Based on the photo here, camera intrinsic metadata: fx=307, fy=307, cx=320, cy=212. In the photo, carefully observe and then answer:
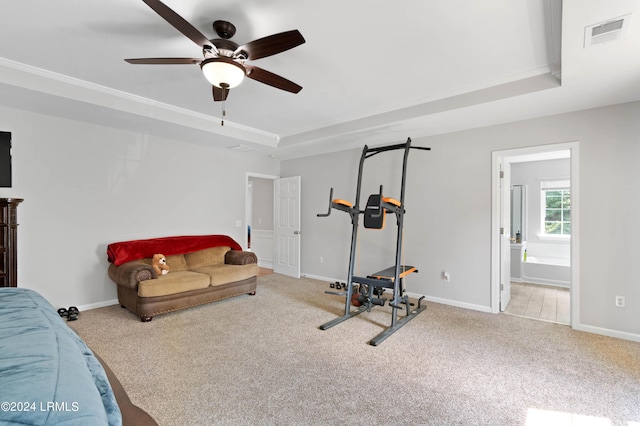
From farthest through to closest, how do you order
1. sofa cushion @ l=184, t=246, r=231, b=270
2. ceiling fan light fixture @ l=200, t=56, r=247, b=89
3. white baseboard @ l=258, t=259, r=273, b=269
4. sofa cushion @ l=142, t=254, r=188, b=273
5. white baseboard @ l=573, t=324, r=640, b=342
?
white baseboard @ l=258, t=259, r=273, b=269 < sofa cushion @ l=184, t=246, r=231, b=270 < sofa cushion @ l=142, t=254, r=188, b=273 < white baseboard @ l=573, t=324, r=640, b=342 < ceiling fan light fixture @ l=200, t=56, r=247, b=89

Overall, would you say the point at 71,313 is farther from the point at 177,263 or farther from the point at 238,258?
the point at 238,258

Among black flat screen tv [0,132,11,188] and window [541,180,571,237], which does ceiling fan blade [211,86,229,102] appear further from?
window [541,180,571,237]

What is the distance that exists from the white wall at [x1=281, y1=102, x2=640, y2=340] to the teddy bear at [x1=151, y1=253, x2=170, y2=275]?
2.73 metres

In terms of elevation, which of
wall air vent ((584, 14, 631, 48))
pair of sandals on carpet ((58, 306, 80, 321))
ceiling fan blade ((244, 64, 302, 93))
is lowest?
pair of sandals on carpet ((58, 306, 80, 321))

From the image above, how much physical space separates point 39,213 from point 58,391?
13.4 ft

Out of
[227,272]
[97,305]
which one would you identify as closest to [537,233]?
[227,272]

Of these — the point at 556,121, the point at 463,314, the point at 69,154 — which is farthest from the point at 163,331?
the point at 556,121

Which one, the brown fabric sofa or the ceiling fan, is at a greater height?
the ceiling fan

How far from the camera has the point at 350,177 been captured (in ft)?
18.2

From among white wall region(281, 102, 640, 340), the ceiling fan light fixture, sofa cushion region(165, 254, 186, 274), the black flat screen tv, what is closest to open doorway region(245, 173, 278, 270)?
white wall region(281, 102, 640, 340)

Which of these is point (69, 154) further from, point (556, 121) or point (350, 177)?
point (556, 121)

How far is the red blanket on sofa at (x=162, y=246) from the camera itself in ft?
13.6

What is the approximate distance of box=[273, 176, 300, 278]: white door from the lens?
20.5 ft

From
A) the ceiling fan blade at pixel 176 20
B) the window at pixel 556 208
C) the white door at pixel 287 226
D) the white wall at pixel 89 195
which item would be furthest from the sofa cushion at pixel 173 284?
the window at pixel 556 208
